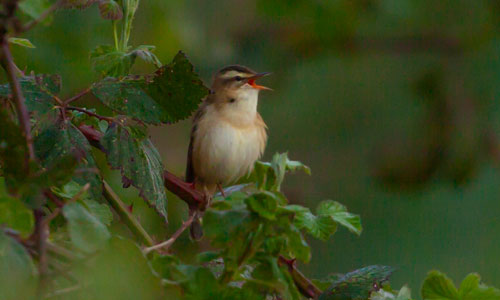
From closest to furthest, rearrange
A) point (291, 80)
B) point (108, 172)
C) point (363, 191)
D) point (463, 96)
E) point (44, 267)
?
1. point (44, 267)
2. point (108, 172)
3. point (463, 96)
4. point (291, 80)
5. point (363, 191)

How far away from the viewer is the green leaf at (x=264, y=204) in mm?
1199

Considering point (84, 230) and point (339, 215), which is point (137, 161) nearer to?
point (339, 215)

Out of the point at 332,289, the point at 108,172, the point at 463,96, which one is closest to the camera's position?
the point at 332,289

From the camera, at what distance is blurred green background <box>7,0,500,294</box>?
227 inches

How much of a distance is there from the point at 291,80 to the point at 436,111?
1.30 metres

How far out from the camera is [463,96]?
21.3 ft

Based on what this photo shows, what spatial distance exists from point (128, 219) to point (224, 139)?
7.87 ft

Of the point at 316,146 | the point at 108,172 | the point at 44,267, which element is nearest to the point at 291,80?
the point at 316,146

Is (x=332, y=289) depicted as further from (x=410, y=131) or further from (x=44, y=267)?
(x=410, y=131)

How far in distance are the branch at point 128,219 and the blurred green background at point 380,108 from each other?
10.1 ft

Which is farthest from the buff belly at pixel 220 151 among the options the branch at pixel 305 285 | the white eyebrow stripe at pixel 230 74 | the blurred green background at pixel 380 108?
the branch at pixel 305 285

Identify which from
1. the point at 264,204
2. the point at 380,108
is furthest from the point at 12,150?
the point at 380,108

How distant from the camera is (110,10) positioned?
152 centimetres

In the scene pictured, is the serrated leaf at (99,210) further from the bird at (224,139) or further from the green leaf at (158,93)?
the bird at (224,139)
